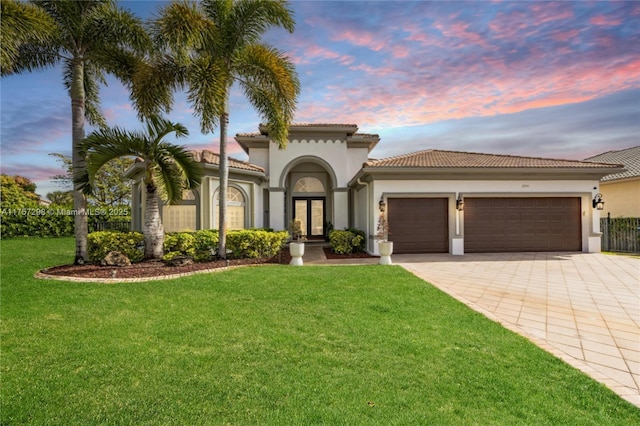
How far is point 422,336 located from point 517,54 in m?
9.21

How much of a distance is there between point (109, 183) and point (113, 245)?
2369 cm

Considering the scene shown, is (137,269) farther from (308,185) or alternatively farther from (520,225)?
(520,225)

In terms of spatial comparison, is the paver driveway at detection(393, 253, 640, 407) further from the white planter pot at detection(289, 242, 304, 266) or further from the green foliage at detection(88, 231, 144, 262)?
the green foliage at detection(88, 231, 144, 262)

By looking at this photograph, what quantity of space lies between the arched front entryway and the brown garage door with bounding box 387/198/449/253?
5.58 metres

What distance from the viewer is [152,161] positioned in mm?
9078

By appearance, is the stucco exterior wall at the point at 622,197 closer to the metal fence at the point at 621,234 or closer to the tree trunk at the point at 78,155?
the metal fence at the point at 621,234

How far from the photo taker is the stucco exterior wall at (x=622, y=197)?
52.1ft

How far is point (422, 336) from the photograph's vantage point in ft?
13.7

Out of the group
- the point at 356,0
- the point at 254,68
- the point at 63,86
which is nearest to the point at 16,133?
the point at 63,86

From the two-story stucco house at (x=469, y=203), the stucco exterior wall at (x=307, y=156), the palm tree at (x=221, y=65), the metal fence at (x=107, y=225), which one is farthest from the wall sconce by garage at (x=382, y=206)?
the metal fence at (x=107, y=225)

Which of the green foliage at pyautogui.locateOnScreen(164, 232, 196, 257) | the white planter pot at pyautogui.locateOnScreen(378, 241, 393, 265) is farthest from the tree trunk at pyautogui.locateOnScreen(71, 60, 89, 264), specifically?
the white planter pot at pyautogui.locateOnScreen(378, 241, 393, 265)

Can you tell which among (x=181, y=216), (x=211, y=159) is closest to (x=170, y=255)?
(x=181, y=216)

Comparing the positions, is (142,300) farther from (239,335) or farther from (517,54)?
(517,54)

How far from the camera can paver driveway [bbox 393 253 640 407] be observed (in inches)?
147
